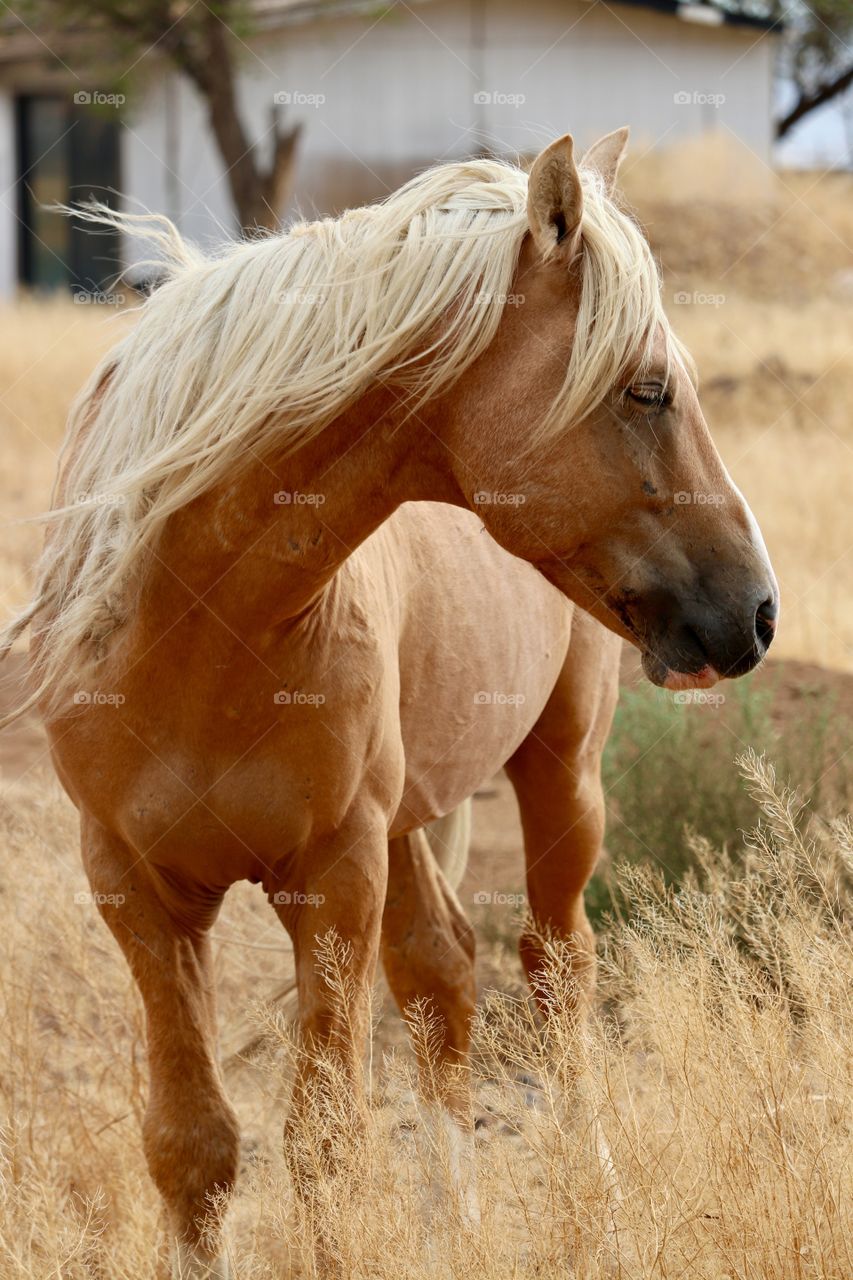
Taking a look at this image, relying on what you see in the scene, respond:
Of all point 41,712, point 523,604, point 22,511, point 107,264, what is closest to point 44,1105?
point 41,712

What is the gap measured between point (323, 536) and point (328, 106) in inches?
764

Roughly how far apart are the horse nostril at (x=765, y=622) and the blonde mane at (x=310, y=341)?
42 cm

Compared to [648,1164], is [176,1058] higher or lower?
lower

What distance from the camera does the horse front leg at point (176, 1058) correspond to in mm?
2855

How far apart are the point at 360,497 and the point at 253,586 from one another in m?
0.25

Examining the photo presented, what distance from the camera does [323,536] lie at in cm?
252

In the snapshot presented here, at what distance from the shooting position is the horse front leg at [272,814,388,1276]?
2.73m

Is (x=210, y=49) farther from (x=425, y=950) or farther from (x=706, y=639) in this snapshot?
(x=706, y=639)
